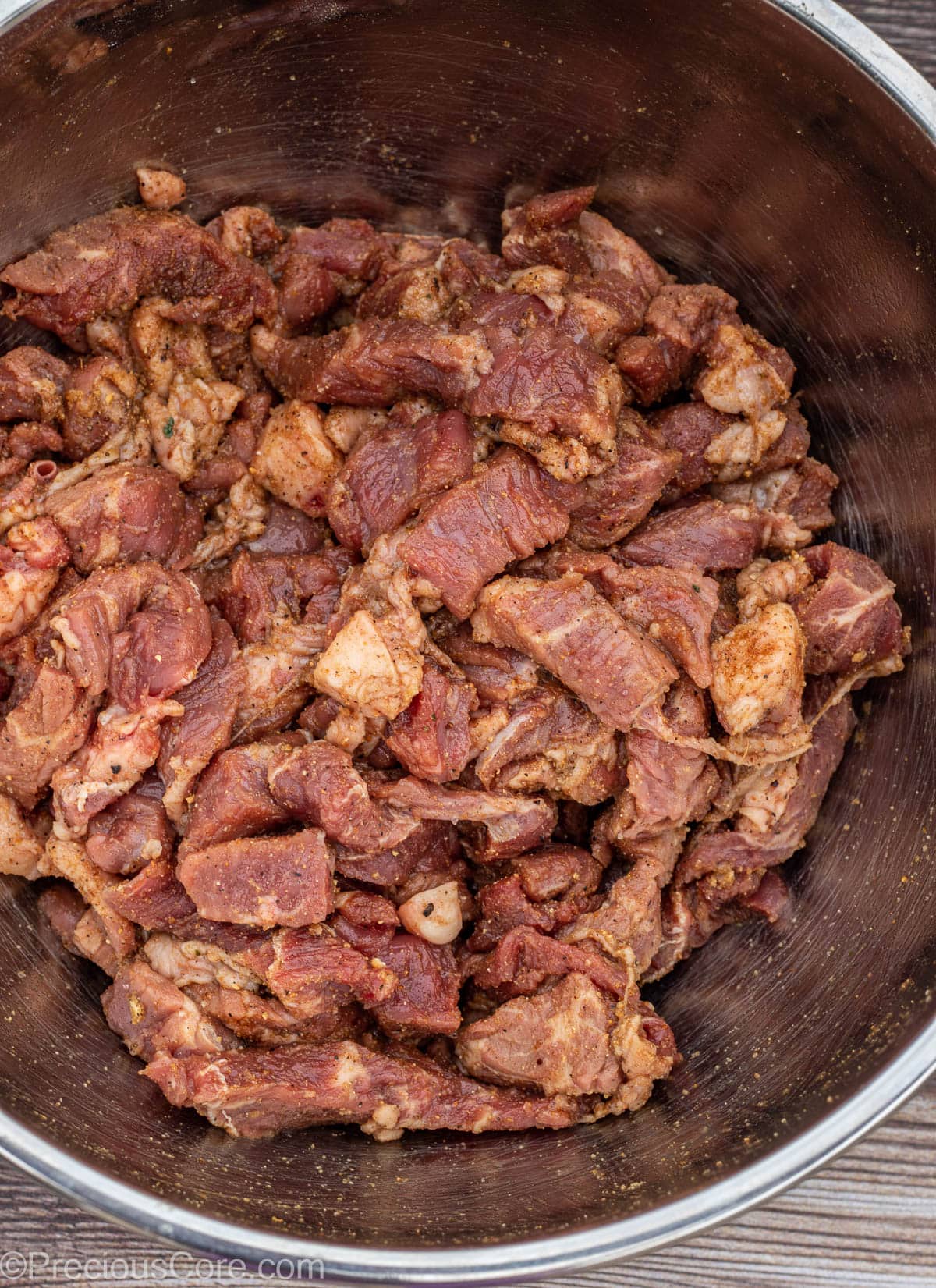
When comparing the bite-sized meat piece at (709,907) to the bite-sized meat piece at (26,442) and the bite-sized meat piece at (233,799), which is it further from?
the bite-sized meat piece at (26,442)

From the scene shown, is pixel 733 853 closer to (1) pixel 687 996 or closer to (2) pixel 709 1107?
(1) pixel 687 996

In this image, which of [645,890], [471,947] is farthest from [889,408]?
[471,947]

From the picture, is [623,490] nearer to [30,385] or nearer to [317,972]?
[317,972]

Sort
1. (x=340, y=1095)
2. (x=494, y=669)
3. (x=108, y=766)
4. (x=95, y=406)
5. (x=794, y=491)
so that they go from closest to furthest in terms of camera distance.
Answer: (x=340, y=1095) → (x=108, y=766) → (x=494, y=669) → (x=95, y=406) → (x=794, y=491)

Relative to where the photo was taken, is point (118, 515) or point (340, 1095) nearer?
point (340, 1095)

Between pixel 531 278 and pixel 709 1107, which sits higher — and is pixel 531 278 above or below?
above

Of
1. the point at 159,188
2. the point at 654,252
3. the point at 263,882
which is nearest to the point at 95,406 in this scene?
the point at 159,188

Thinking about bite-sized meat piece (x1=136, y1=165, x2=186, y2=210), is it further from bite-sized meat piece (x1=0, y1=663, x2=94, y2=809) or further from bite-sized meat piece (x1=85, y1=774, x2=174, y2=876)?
bite-sized meat piece (x1=85, y1=774, x2=174, y2=876)

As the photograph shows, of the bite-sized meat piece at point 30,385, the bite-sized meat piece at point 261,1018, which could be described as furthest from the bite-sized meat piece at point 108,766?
the bite-sized meat piece at point 30,385
